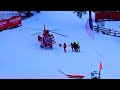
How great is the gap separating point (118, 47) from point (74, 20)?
328cm

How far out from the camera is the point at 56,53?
39.1 ft

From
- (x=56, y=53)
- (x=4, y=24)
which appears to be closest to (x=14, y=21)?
(x=4, y=24)

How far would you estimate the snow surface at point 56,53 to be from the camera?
9450 millimetres

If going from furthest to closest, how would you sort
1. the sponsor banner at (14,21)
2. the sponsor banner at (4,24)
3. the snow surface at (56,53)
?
1. the sponsor banner at (14,21)
2. the sponsor banner at (4,24)
3. the snow surface at (56,53)

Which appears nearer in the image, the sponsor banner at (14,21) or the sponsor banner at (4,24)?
the sponsor banner at (4,24)

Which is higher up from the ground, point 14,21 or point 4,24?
point 14,21

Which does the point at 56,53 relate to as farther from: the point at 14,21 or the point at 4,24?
the point at 14,21

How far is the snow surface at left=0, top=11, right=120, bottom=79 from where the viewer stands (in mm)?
9450

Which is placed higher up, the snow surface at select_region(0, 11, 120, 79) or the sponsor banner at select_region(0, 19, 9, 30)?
the sponsor banner at select_region(0, 19, 9, 30)

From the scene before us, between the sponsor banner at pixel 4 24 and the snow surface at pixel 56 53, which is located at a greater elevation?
the sponsor banner at pixel 4 24

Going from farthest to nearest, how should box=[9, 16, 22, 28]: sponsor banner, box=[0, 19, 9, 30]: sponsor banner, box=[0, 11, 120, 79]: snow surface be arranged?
box=[9, 16, 22, 28]: sponsor banner → box=[0, 19, 9, 30]: sponsor banner → box=[0, 11, 120, 79]: snow surface

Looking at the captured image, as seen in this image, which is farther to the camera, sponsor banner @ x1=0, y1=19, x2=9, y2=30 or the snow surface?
sponsor banner @ x1=0, y1=19, x2=9, y2=30
